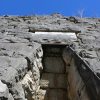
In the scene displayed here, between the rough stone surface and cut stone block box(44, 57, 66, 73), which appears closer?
the rough stone surface

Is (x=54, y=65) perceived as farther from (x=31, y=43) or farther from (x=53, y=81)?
(x=31, y=43)

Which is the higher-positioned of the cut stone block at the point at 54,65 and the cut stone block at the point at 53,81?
the cut stone block at the point at 54,65

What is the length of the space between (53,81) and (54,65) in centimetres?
26

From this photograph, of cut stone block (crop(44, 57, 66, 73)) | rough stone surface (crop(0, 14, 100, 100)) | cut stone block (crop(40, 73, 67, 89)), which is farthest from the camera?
cut stone block (crop(44, 57, 66, 73))

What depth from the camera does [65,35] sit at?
4391mm

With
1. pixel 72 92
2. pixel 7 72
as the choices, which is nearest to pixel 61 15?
pixel 72 92

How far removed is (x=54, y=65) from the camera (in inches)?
160

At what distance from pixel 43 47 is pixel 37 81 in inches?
26.0

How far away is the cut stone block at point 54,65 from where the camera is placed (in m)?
4.02

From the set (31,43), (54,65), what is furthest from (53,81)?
(31,43)

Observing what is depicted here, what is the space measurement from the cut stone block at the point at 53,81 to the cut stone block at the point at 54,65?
74mm

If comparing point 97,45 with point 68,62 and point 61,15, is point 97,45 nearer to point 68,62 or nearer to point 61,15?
point 68,62

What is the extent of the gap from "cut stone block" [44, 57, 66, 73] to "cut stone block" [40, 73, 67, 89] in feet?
0.24

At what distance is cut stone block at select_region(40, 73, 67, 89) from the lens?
3850 millimetres
